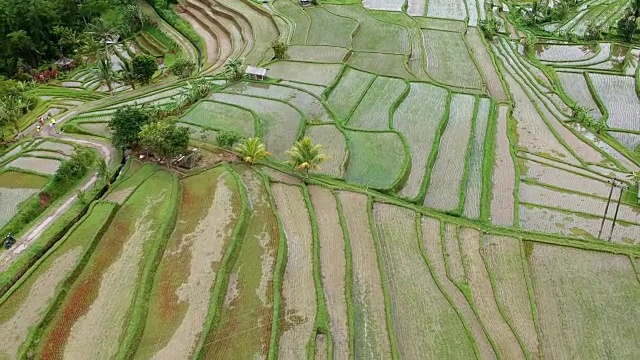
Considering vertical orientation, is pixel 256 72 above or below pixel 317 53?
below

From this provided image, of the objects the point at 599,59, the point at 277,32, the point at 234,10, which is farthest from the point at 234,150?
the point at 599,59

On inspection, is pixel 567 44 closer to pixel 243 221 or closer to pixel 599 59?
pixel 599 59

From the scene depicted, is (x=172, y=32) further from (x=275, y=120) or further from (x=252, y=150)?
(x=252, y=150)

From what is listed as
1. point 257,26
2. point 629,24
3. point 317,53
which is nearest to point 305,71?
point 317,53

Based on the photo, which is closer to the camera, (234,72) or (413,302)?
(413,302)

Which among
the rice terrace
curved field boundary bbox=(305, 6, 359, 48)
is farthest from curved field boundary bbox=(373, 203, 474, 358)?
Result: curved field boundary bbox=(305, 6, 359, 48)

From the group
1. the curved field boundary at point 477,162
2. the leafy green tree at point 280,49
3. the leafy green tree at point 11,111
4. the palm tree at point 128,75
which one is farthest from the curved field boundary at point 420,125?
the leafy green tree at point 11,111

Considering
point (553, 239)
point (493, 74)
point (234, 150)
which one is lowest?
point (553, 239)

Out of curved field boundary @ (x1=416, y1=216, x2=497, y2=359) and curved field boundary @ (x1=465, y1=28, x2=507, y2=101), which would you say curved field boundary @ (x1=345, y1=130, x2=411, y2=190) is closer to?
curved field boundary @ (x1=416, y1=216, x2=497, y2=359)
